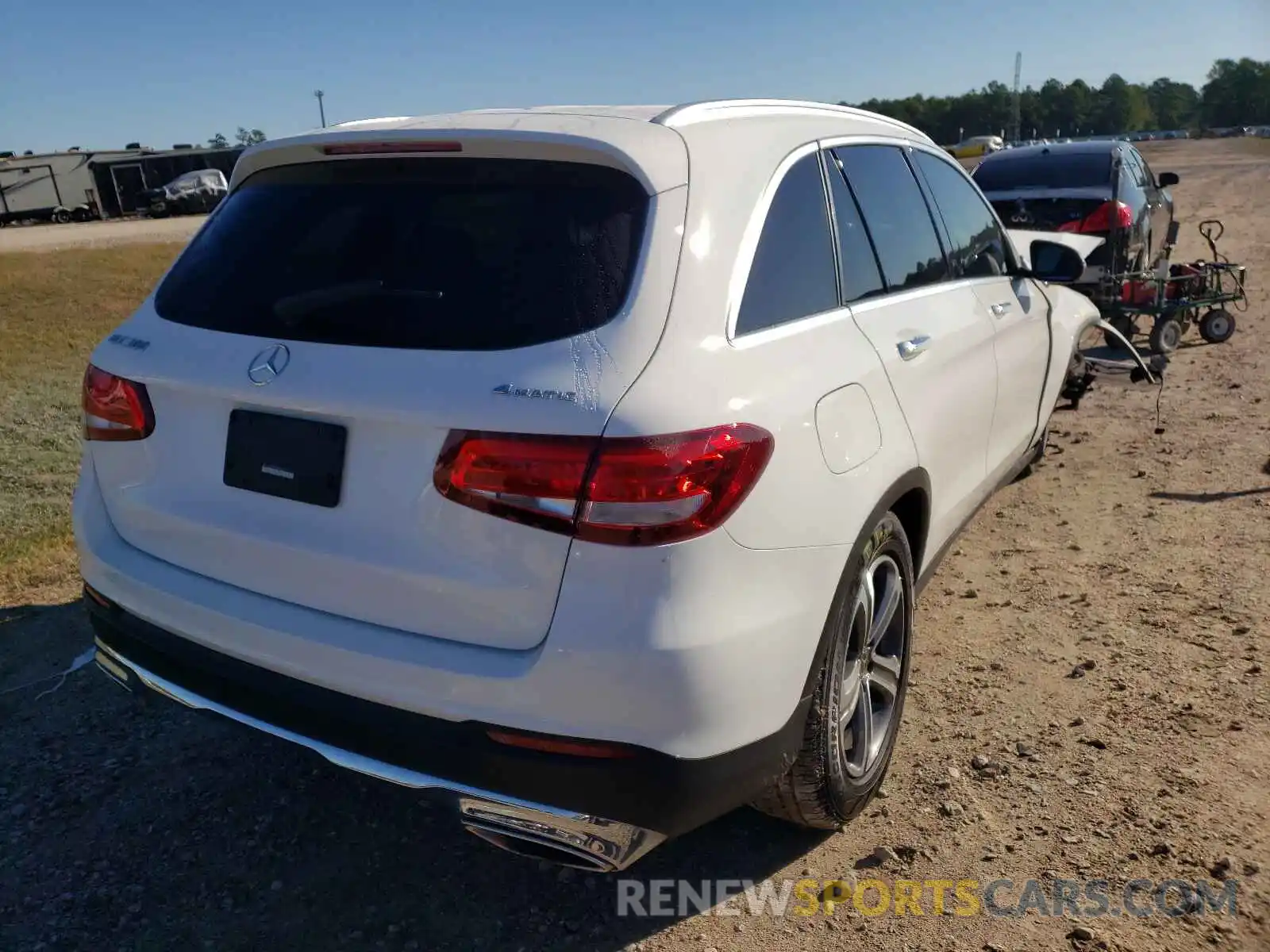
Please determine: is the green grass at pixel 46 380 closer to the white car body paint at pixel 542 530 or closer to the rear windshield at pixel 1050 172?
the white car body paint at pixel 542 530

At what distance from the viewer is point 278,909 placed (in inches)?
105

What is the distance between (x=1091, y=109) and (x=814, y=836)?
137294mm

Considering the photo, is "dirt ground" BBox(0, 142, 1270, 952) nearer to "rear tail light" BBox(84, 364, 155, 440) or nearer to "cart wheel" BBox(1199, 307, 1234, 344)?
"rear tail light" BBox(84, 364, 155, 440)

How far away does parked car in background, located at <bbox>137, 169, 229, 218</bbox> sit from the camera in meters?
37.5

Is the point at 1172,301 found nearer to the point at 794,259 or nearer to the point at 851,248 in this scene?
the point at 851,248

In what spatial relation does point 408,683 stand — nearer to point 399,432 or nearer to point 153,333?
point 399,432

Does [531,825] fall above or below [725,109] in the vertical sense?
below

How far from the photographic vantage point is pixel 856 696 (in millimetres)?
2865

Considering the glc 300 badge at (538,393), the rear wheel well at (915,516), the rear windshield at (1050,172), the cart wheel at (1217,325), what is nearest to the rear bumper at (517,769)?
the glc 300 badge at (538,393)

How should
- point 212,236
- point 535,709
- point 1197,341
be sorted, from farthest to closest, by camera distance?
point 1197,341, point 212,236, point 535,709

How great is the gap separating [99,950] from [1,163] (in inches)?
1556

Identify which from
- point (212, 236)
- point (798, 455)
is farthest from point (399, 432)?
point (212, 236)

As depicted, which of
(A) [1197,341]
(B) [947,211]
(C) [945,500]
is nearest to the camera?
(C) [945,500]

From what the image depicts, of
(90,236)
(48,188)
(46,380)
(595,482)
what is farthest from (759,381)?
(48,188)
